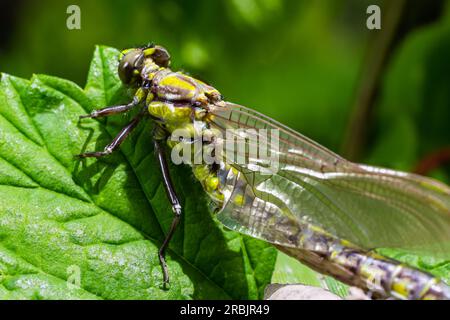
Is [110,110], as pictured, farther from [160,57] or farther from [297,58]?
[297,58]

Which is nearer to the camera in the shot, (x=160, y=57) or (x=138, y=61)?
(x=138, y=61)

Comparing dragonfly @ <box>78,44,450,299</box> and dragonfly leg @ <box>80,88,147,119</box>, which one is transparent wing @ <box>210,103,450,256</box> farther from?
dragonfly leg @ <box>80,88,147,119</box>

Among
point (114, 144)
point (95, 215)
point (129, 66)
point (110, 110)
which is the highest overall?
point (129, 66)

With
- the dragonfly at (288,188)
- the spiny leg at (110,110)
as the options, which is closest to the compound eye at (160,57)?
the dragonfly at (288,188)

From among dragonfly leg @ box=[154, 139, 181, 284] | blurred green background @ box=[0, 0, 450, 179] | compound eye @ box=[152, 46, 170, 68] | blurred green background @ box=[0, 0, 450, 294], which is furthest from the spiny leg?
blurred green background @ box=[0, 0, 450, 179]

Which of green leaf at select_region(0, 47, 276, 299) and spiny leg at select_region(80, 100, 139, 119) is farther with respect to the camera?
spiny leg at select_region(80, 100, 139, 119)

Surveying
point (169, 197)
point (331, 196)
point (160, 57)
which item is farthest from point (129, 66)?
point (331, 196)
